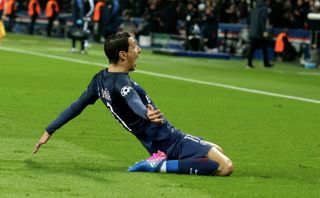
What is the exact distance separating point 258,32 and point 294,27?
7.12 metres

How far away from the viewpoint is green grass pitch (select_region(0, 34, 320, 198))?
10242 mm

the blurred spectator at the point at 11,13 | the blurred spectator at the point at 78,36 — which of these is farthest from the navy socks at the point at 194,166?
the blurred spectator at the point at 11,13

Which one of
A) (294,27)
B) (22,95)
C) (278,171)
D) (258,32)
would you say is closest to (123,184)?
(278,171)

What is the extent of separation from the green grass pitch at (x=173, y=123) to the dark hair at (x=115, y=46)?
1163mm

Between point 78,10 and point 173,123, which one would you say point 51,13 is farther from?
point 173,123

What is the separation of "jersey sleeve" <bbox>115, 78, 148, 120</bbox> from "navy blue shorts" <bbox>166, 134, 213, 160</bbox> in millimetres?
674

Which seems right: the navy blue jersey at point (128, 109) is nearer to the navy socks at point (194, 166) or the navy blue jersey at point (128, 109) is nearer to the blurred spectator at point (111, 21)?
the navy socks at point (194, 166)

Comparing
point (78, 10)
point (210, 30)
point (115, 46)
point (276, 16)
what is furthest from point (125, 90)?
point (210, 30)

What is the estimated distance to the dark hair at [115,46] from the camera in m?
11.0

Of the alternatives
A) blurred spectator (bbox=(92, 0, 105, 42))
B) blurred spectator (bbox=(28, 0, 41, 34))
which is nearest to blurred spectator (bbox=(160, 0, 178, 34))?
blurred spectator (bbox=(92, 0, 105, 42))

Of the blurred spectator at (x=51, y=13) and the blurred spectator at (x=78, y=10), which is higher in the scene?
the blurred spectator at (x=78, y=10)

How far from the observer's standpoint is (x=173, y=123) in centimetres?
1662

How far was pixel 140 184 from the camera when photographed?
10.3 m

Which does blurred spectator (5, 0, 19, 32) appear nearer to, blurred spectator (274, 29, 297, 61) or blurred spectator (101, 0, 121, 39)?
blurred spectator (101, 0, 121, 39)
